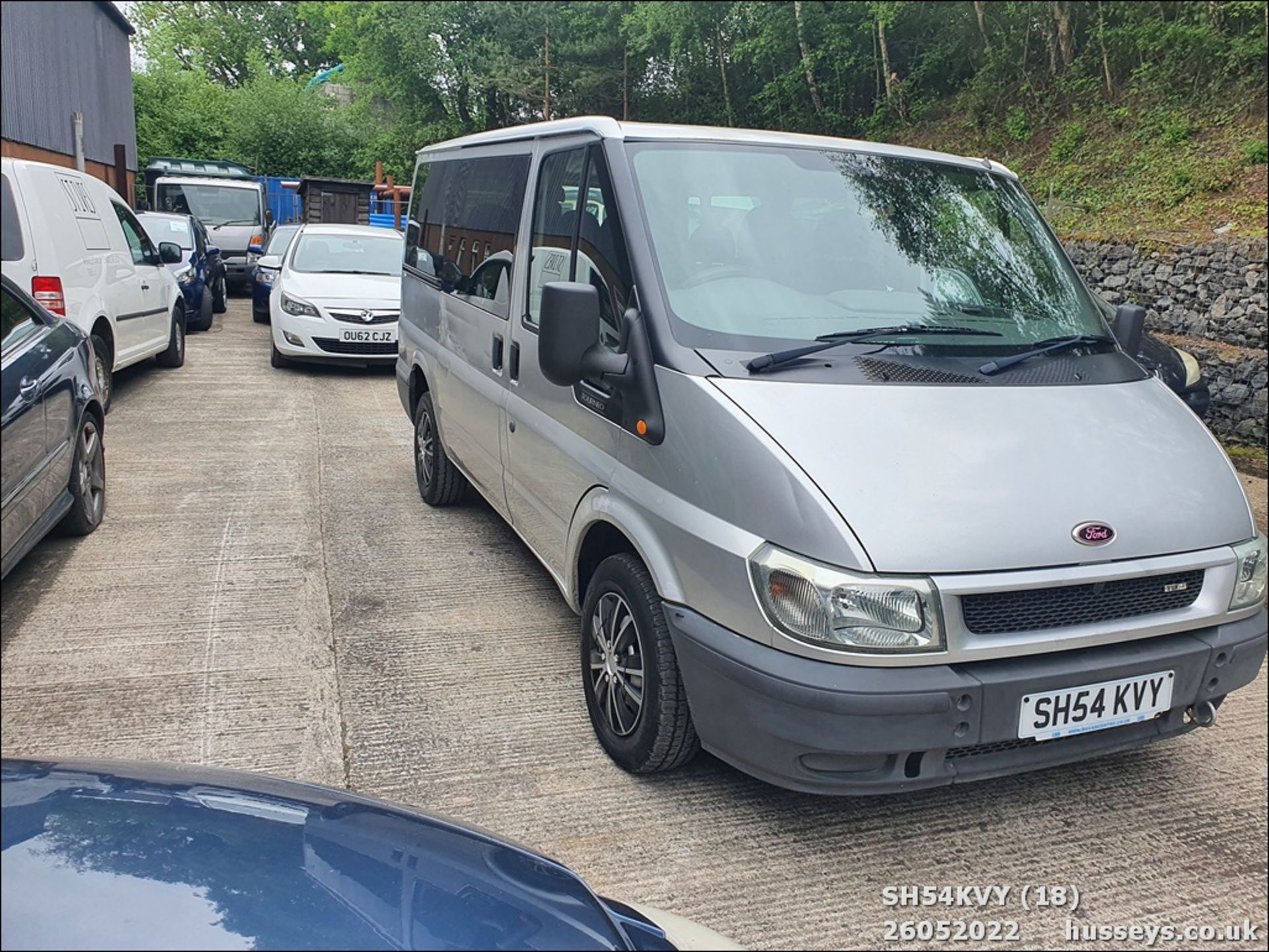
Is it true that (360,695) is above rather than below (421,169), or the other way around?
below

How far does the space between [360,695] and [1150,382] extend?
9.75 ft

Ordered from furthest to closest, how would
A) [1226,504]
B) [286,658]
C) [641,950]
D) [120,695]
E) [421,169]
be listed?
[421,169] < [286,658] < [120,695] < [1226,504] < [641,950]

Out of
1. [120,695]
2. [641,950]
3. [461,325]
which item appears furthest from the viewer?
[461,325]

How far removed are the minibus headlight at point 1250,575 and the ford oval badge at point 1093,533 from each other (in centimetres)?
53

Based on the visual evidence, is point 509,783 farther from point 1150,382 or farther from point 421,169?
point 421,169

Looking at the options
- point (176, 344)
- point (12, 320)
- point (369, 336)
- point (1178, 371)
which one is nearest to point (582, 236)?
point (12, 320)

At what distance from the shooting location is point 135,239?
31.8 ft

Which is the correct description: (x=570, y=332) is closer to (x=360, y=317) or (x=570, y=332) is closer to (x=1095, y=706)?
(x=1095, y=706)

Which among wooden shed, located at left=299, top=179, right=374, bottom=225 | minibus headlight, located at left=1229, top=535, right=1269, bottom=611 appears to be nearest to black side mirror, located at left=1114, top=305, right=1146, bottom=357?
minibus headlight, located at left=1229, top=535, right=1269, bottom=611

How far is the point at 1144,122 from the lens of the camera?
15125mm

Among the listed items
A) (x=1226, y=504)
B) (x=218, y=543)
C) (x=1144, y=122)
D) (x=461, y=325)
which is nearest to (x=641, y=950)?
(x=1226, y=504)

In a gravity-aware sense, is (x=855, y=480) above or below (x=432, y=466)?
above

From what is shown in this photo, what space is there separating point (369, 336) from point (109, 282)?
9.85 ft

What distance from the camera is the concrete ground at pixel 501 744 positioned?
113 inches
